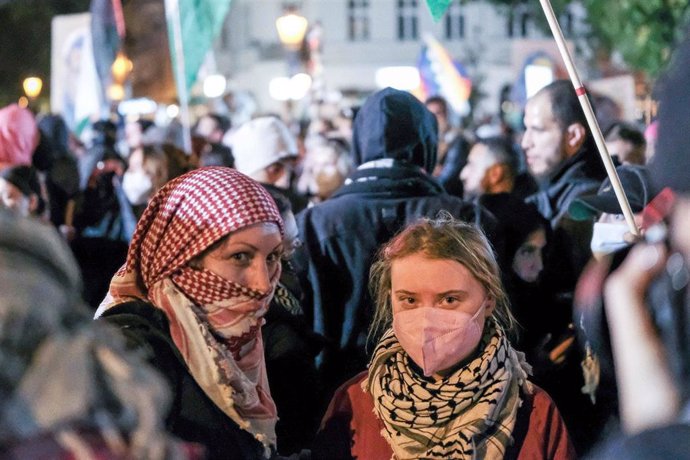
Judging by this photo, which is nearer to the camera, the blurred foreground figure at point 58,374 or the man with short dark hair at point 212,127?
the blurred foreground figure at point 58,374

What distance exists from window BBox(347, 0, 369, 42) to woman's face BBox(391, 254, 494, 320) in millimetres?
71269

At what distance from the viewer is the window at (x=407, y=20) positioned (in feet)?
241

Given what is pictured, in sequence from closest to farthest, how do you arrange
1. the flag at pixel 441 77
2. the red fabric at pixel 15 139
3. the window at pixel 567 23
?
the red fabric at pixel 15 139, the flag at pixel 441 77, the window at pixel 567 23

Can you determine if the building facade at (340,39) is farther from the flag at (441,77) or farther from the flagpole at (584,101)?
the flagpole at (584,101)

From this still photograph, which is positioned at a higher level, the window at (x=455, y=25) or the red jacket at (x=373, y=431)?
the red jacket at (x=373, y=431)

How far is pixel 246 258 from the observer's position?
3695 millimetres

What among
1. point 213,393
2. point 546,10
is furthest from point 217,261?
point 546,10

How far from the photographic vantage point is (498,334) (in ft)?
12.1

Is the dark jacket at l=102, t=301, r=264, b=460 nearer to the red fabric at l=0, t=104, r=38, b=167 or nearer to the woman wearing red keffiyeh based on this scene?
the woman wearing red keffiyeh

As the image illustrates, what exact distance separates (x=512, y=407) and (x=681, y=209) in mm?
1805

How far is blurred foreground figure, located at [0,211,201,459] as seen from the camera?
1.62m

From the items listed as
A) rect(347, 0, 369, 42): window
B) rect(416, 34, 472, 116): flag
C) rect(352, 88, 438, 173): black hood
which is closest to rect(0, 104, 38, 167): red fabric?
rect(352, 88, 438, 173): black hood

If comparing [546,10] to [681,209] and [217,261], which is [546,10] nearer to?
[217,261]

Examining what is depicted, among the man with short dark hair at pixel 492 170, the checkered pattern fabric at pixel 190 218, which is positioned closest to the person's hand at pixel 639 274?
the checkered pattern fabric at pixel 190 218
